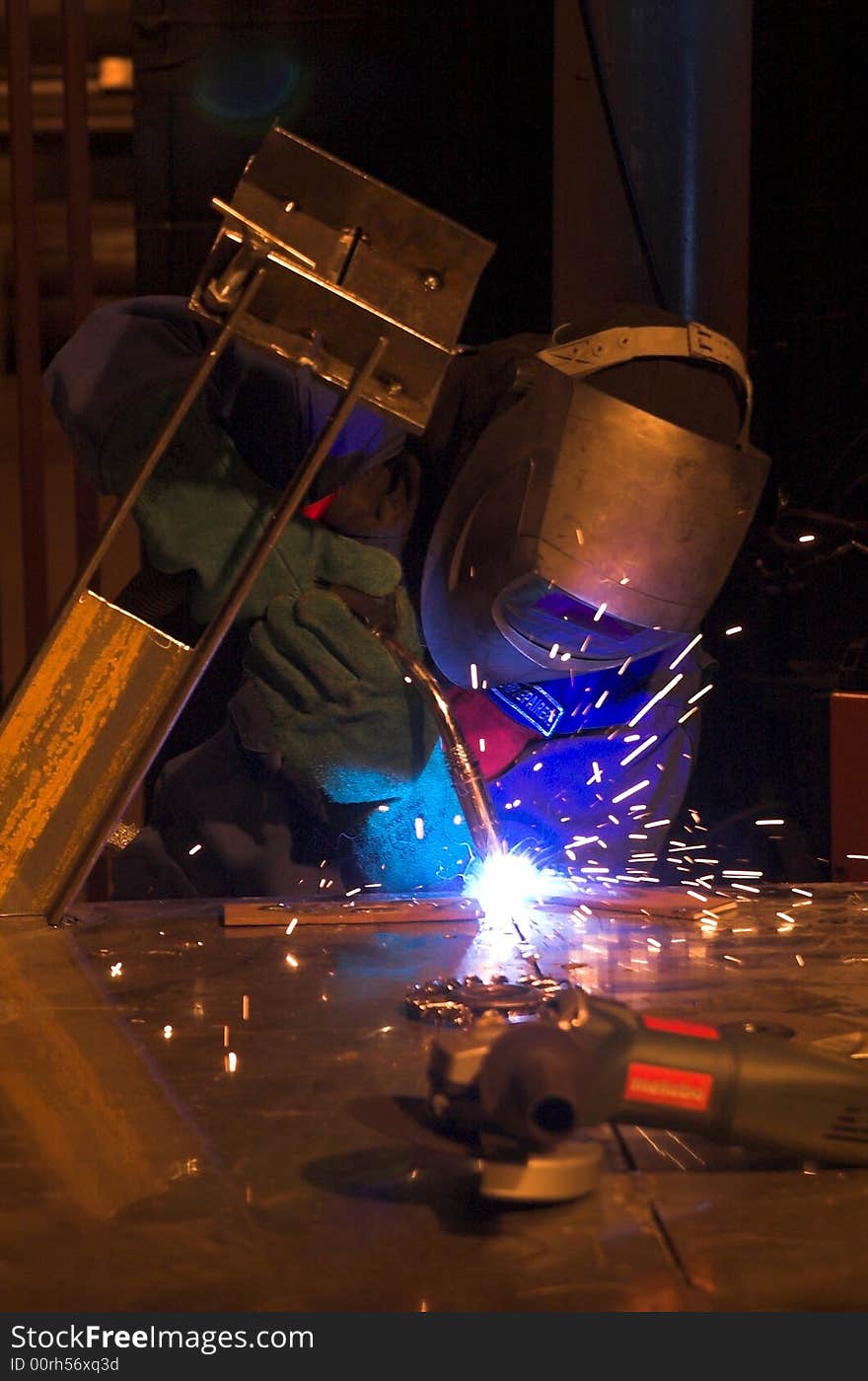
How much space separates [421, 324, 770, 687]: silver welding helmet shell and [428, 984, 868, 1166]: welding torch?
29.1 inches

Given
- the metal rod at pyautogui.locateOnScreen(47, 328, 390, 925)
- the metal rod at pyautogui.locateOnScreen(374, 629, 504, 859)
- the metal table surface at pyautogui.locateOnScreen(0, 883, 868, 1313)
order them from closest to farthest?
the metal table surface at pyautogui.locateOnScreen(0, 883, 868, 1313), the metal rod at pyautogui.locateOnScreen(47, 328, 390, 925), the metal rod at pyautogui.locateOnScreen(374, 629, 504, 859)

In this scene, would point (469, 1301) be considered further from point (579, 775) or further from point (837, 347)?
point (837, 347)

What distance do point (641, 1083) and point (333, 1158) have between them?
0.17 meters

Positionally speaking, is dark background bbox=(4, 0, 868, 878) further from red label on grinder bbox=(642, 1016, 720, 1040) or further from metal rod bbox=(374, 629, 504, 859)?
red label on grinder bbox=(642, 1016, 720, 1040)

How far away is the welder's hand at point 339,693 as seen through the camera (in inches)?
61.1

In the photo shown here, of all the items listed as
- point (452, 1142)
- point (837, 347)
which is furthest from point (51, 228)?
point (452, 1142)

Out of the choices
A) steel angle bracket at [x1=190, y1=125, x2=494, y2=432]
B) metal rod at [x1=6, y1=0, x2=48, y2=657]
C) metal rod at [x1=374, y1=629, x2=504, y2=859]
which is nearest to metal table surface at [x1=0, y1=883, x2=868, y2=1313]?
metal rod at [x1=374, y1=629, x2=504, y2=859]

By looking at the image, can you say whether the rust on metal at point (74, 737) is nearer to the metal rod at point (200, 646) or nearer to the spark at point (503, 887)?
the metal rod at point (200, 646)

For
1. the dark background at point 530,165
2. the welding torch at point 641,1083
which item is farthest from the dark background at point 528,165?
the welding torch at point 641,1083

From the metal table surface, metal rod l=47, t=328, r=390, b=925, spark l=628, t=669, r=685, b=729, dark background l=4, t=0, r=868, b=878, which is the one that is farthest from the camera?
dark background l=4, t=0, r=868, b=878

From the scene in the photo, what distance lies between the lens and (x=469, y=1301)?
2.21 ft

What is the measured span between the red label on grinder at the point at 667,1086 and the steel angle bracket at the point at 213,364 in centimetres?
67

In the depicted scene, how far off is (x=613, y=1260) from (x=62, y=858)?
776 mm

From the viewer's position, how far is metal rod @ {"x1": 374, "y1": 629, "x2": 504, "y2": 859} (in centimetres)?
147
